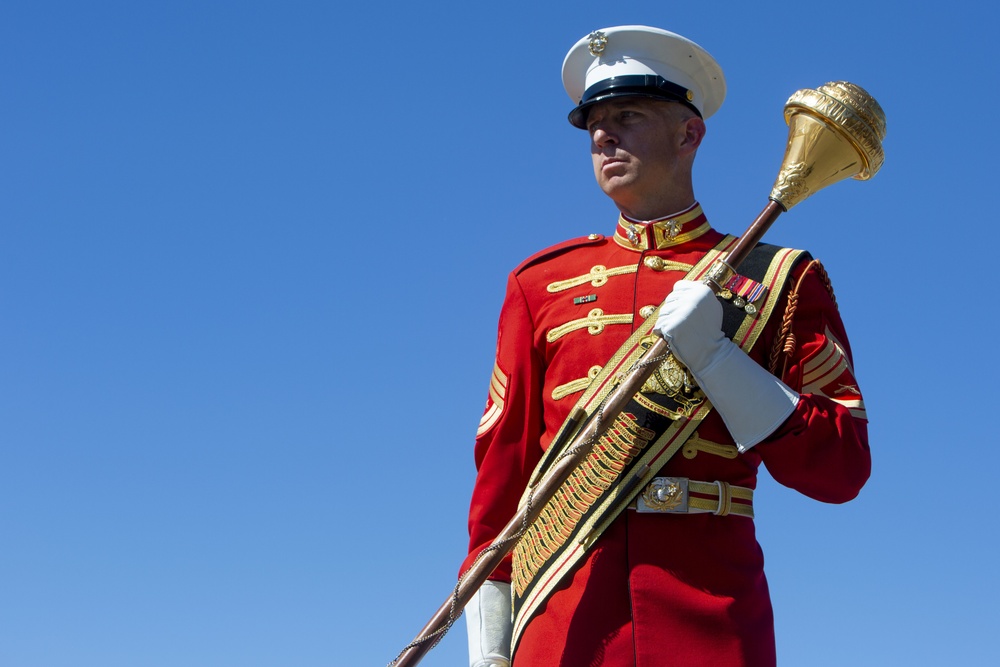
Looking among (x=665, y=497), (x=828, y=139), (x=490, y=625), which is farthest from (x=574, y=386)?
(x=828, y=139)

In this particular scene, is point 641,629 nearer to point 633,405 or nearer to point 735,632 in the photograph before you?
point 735,632

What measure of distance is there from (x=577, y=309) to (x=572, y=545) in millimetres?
1098

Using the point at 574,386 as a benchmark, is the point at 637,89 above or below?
above

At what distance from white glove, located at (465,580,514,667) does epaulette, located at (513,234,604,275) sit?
1.53m

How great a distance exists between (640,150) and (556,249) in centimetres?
67

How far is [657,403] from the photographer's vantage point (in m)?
6.16

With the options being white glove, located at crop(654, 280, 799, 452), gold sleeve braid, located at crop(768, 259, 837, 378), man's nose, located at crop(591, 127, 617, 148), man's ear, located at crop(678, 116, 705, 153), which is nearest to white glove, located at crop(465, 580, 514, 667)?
white glove, located at crop(654, 280, 799, 452)

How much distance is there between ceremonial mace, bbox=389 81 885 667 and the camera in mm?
5926

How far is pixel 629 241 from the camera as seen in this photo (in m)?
6.77

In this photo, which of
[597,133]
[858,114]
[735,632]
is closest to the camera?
[735,632]

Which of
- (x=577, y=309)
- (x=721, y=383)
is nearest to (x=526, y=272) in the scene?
(x=577, y=309)

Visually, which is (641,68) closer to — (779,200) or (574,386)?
(779,200)

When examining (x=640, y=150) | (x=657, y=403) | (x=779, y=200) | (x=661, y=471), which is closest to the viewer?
(x=661, y=471)

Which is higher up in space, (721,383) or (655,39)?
(655,39)
